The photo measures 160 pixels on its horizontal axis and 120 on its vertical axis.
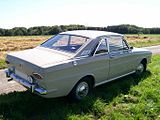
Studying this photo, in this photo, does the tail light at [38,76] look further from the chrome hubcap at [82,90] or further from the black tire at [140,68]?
the black tire at [140,68]


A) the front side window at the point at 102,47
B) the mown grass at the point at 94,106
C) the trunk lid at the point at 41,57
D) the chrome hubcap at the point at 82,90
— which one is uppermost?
the front side window at the point at 102,47

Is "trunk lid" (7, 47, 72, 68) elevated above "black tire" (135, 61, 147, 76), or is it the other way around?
"trunk lid" (7, 47, 72, 68)

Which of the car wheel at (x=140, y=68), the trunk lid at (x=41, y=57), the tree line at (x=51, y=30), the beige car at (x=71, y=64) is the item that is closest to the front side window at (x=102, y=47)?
the beige car at (x=71, y=64)

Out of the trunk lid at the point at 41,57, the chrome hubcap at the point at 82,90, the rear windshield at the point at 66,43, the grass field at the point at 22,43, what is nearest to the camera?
the trunk lid at the point at 41,57

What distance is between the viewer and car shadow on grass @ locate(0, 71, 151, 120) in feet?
16.2

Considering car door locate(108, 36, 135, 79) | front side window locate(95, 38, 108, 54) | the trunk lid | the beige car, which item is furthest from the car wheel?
the trunk lid

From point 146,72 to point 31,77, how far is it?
519cm

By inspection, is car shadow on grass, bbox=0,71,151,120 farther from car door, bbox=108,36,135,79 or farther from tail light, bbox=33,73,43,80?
tail light, bbox=33,73,43,80

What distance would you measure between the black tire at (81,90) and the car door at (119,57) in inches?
36.7

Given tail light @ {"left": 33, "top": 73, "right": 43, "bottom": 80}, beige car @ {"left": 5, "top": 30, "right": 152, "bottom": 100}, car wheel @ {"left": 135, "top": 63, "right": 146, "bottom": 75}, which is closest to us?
tail light @ {"left": 33, "top": 73, "right": 43, "bottom": 80}

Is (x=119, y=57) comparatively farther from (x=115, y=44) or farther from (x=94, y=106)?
(x=94, y=106)

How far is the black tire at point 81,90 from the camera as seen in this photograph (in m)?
5.59

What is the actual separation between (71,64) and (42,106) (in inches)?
44.8

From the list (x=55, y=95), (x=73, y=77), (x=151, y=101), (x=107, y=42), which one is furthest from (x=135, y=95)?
(x=55, y=95)
